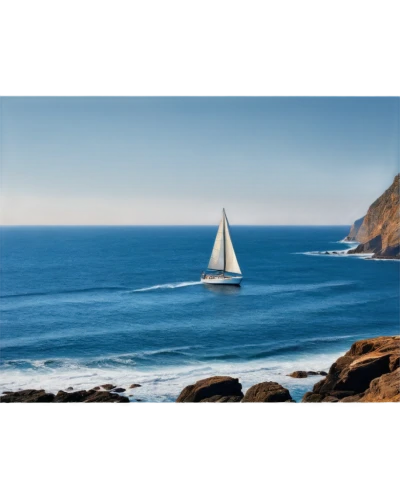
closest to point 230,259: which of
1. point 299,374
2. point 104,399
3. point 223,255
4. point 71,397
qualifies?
point 223,255

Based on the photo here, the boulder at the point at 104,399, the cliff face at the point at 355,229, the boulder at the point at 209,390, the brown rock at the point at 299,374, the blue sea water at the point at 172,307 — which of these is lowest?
the boulder at the point at 104,399

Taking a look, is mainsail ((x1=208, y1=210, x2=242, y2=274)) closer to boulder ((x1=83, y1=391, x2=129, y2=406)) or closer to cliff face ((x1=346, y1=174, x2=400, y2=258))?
cliff face ((x1=346, y1=174, x2=400, y2=258))

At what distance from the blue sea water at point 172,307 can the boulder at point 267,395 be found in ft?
0.18

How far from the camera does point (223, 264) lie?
4371mm

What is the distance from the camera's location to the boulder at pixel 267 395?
3988 mm

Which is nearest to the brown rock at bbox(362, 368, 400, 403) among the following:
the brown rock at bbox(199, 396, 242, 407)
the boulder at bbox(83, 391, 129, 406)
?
the brown rock at bbox(199, 396, 242, 407)

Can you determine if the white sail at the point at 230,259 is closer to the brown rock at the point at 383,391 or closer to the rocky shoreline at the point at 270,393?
the rocky shoreline at the point at 270,393

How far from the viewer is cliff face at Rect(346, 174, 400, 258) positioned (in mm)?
4367

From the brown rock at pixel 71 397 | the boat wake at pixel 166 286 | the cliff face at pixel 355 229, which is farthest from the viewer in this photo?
the cliff face at pixel 355 229

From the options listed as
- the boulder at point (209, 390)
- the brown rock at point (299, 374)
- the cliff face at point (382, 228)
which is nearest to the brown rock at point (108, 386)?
the boulder at point (209, 390)

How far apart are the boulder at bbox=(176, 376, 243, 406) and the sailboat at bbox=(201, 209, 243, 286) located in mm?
752

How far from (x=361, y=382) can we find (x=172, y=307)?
57.5 inches

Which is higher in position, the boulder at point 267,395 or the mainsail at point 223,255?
the mainsail at point 223,255

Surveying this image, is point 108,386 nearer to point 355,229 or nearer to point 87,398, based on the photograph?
point 87,398
